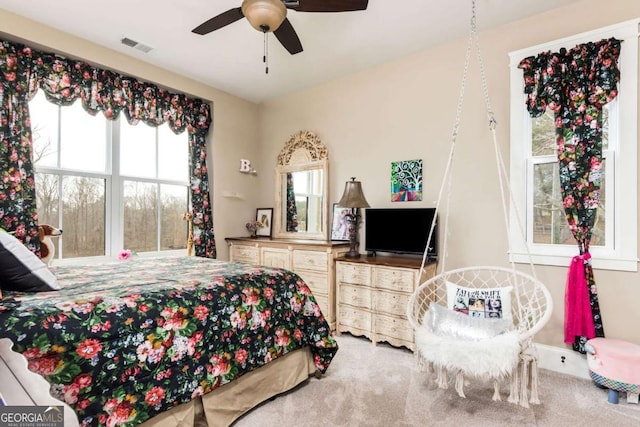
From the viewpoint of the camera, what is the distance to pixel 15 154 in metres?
2.65

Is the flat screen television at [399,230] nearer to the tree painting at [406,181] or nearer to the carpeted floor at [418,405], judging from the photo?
the tree painting at [406,181]

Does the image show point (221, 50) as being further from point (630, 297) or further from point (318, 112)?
point (630, 297)

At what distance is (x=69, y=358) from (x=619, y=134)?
3488 millimetres

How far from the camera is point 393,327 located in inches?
119

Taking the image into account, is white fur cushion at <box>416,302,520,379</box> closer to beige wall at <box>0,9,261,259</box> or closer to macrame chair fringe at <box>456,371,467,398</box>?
macrame chair fringe at <box>456,371,467,398</box>

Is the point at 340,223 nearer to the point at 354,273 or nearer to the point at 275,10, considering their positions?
the point at 354,273

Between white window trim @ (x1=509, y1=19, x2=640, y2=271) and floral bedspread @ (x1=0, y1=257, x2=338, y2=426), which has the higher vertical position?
white window trim @ (x1=509, y1=19, x2=640, y2=271)

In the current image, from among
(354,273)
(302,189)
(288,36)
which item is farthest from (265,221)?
(288,36)

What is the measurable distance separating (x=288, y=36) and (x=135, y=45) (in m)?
1.76

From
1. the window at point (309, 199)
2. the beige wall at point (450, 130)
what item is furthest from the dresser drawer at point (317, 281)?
the beige wall at point (450, 130)

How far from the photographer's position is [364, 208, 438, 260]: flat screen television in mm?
3117

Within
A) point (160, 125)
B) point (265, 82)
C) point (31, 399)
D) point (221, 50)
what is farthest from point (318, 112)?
point (31, 399)

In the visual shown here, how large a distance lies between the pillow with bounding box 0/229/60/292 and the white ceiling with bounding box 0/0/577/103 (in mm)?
1979

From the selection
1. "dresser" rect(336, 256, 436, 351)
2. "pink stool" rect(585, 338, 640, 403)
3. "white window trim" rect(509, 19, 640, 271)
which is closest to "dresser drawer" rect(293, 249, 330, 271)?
"dresser" rect(336, 256, 436, 351)
